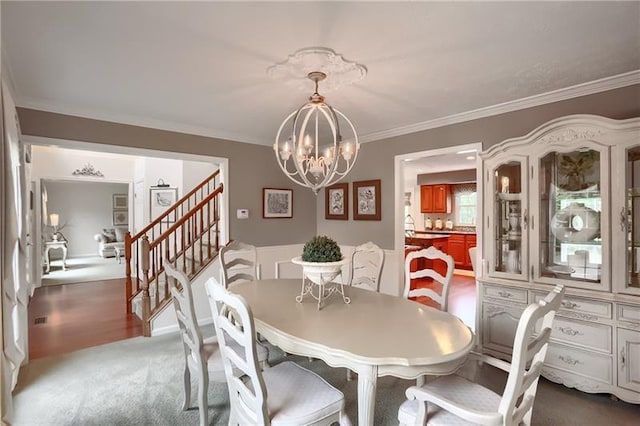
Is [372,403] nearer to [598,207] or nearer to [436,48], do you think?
[436,48]

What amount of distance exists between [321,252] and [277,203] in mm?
2816

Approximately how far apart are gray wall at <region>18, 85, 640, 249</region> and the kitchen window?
4.81m

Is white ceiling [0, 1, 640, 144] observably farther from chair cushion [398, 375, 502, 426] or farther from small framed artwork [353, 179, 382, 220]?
chair cushion [398, 375, 502, 426]

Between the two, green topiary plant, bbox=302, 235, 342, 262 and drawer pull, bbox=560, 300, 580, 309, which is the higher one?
green topiary plant, bbox=302, 235, 342, 262

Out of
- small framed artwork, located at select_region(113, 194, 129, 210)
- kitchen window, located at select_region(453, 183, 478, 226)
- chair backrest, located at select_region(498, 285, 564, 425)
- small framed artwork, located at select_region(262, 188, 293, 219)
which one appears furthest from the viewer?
small framed artwork, located at select_region(113, 194, 129, 210)

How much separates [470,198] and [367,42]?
725cm

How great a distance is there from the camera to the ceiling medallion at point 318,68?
2.10m

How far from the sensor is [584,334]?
2.48m

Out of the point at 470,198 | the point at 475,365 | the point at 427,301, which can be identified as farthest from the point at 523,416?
the point at 470,198

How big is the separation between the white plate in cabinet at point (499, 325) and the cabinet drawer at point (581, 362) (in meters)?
0.31

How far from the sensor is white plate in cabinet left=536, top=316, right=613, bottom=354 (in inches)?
93.9

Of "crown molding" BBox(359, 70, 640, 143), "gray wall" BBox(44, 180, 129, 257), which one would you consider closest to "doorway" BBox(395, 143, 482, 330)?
"crown molding" BBox(359, 70, 640, 143)

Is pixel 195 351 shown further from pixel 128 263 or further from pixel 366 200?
pixel 366 200

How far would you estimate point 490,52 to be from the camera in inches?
83.9
